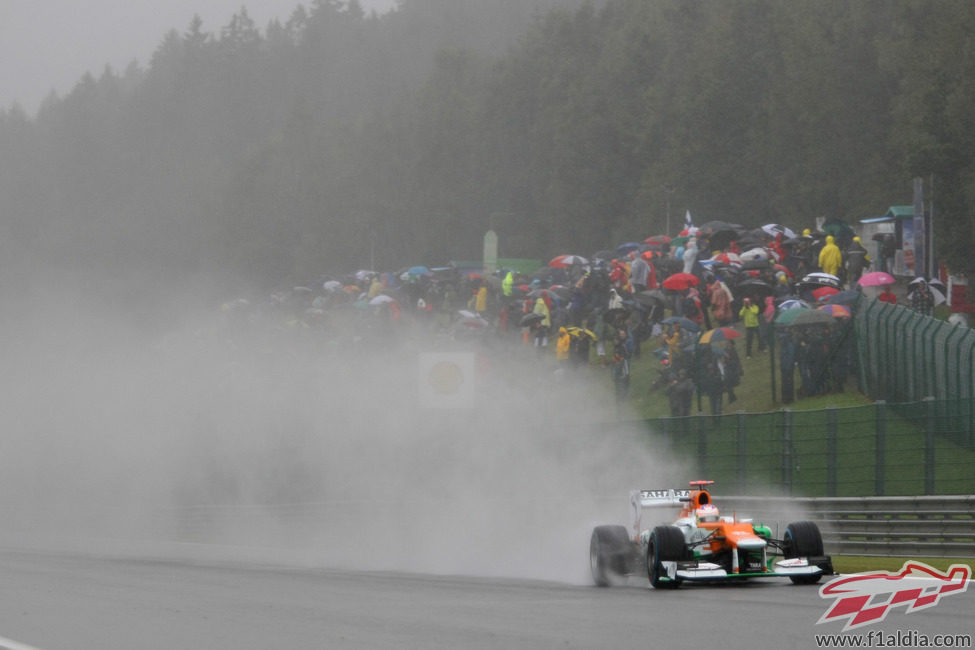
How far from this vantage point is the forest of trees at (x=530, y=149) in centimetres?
6988

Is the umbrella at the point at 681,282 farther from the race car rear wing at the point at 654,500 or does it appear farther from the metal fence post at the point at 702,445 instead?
the race car rear wing at the point at 654,500

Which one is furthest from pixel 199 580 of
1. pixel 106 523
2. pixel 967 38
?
pixel 967 38

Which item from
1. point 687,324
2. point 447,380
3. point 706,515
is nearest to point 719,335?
point 687,324

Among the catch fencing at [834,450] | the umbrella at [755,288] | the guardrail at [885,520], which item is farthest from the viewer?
the umbrella at [755,288]

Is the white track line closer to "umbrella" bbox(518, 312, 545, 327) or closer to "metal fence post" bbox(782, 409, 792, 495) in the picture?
"metal fence post" bbox(782, 409, 792, 495)

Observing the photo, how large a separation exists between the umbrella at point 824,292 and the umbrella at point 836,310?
146 cm

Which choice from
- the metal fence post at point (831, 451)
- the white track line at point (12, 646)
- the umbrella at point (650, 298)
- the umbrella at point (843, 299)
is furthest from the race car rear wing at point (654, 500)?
the umbrella at point (650, 298)

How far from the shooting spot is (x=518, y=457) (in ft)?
90.5

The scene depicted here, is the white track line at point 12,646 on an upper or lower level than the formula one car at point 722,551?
lower

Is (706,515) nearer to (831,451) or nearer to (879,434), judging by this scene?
(879,434)

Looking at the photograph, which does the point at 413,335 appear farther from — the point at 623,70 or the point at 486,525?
the point at 623,70

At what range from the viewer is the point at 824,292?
101ft

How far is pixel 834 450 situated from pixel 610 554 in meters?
6.03

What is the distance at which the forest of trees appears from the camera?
69875 millimetres
